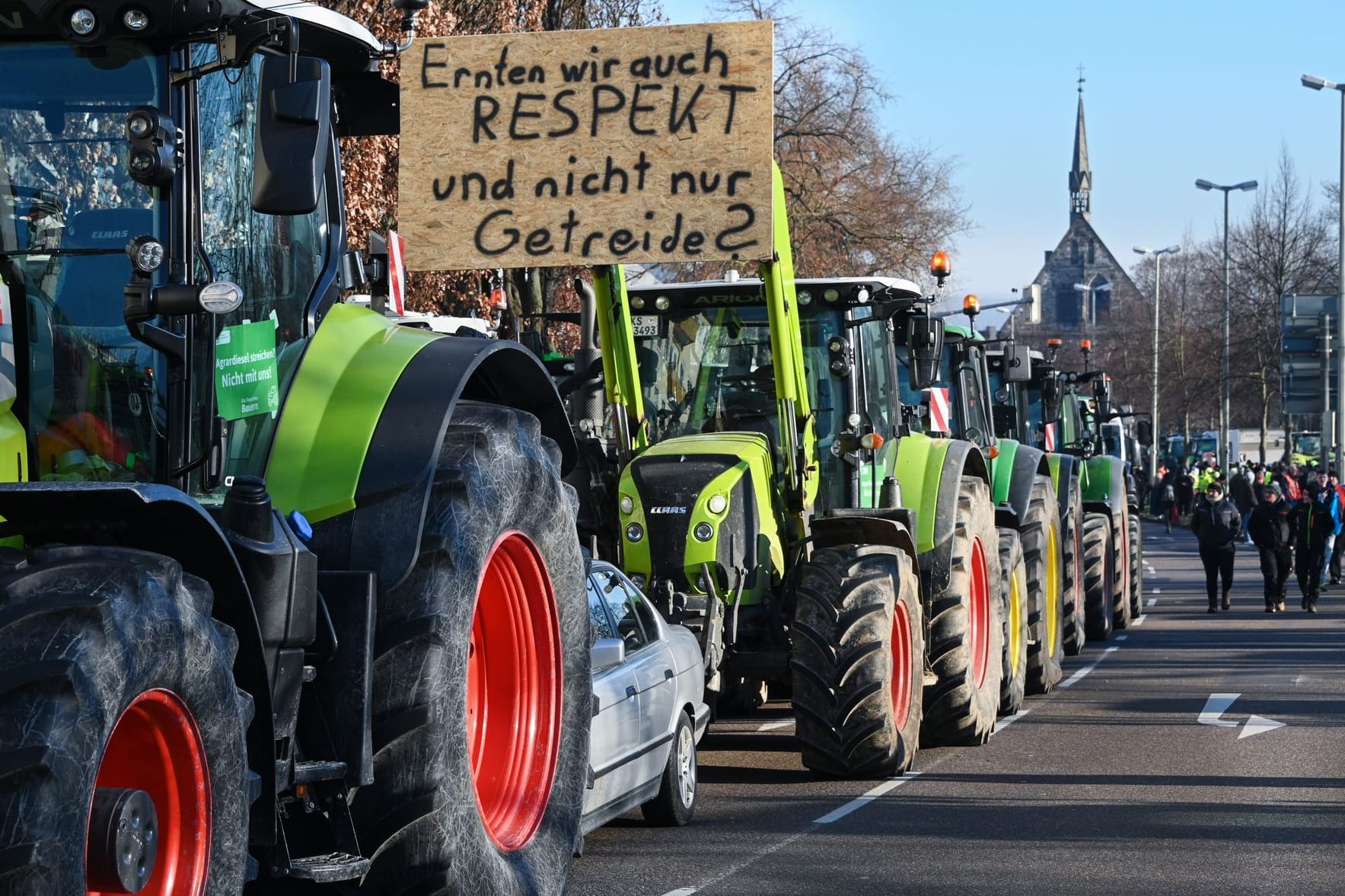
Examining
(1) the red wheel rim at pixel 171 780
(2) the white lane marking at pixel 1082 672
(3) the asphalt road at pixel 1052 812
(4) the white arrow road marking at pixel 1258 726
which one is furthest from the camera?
(2) the white lane marking at pixel 1082 672

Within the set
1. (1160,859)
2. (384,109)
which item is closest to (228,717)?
(384,109)

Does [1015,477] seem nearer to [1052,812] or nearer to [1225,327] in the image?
[1052,812]

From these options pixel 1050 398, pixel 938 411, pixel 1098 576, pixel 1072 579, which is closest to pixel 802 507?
pixel 938 411

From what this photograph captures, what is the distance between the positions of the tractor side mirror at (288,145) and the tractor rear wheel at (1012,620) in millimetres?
9086

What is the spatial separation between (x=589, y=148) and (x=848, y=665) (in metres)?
3.17

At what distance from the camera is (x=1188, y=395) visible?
65.2 metres

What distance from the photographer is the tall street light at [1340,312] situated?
111ft

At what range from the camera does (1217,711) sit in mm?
14047

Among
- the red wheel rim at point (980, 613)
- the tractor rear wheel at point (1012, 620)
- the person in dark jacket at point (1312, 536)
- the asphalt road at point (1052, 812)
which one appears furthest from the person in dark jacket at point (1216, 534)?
the red wheel rim at point (980, 613)

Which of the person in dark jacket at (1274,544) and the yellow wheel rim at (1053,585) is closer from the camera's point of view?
the yellow wheel rim at (1053,585)

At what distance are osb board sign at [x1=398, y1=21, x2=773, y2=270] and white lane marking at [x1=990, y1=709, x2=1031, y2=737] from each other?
5.56 meters

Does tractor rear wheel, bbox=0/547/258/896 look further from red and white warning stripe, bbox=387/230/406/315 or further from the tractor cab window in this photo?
red and white warning stripe, bbox=387/230/406/315

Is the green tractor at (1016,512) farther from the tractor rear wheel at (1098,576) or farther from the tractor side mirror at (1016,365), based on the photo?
the tractor rear wheel at (1098,576)

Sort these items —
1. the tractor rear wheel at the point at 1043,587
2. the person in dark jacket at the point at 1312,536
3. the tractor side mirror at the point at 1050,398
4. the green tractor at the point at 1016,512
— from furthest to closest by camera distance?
the person in dark jacket at the point at 1312,536, the tractor side mirror at the point at 1050,398, the tractor rear wheel at the point at 1043,587, the green tractor at the point at 1016,512
